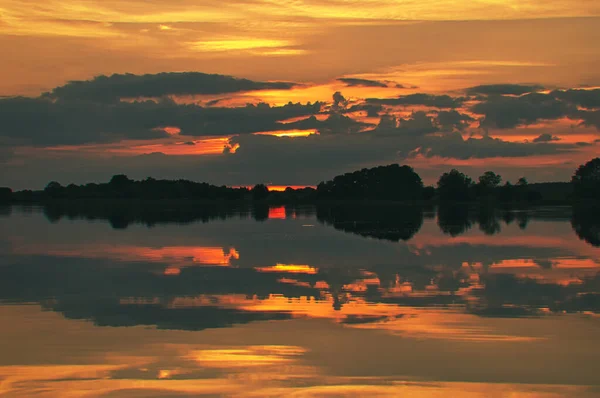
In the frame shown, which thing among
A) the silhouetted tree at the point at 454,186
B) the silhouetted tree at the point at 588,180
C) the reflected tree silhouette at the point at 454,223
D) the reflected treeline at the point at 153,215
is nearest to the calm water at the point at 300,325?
the reflected tree silhouette at the point at 454,223

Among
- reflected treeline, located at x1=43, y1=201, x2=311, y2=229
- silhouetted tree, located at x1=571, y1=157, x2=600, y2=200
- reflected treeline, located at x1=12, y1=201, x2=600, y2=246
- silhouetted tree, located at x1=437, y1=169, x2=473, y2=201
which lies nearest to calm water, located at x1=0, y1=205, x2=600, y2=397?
reflected treeline, located at x1=12, y1=201, x2=600, y2=246

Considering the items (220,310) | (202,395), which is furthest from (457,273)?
(202,395)

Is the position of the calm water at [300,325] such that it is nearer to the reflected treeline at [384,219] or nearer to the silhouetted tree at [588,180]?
the reflected treeline at [384,219]

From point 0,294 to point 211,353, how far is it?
27.7 ft

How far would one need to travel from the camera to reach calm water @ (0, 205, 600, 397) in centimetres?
1007

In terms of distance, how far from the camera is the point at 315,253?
93.9 feet

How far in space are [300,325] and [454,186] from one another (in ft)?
498

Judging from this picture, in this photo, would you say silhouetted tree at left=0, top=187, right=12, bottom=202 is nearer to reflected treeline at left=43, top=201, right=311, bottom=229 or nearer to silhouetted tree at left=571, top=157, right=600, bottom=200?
reflected treeline at left=43, top=201, right=311, bottom=229

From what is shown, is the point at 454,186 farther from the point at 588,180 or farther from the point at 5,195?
the point at 5,195

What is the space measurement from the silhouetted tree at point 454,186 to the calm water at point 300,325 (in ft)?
434

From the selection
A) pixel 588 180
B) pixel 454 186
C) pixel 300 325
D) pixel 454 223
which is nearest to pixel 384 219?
pixel 454 223

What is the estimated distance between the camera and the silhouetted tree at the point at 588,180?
12728 centimetres

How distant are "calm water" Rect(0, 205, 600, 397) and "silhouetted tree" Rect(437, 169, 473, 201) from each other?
132 meters

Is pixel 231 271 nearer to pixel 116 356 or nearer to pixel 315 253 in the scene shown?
pixel 315 253
